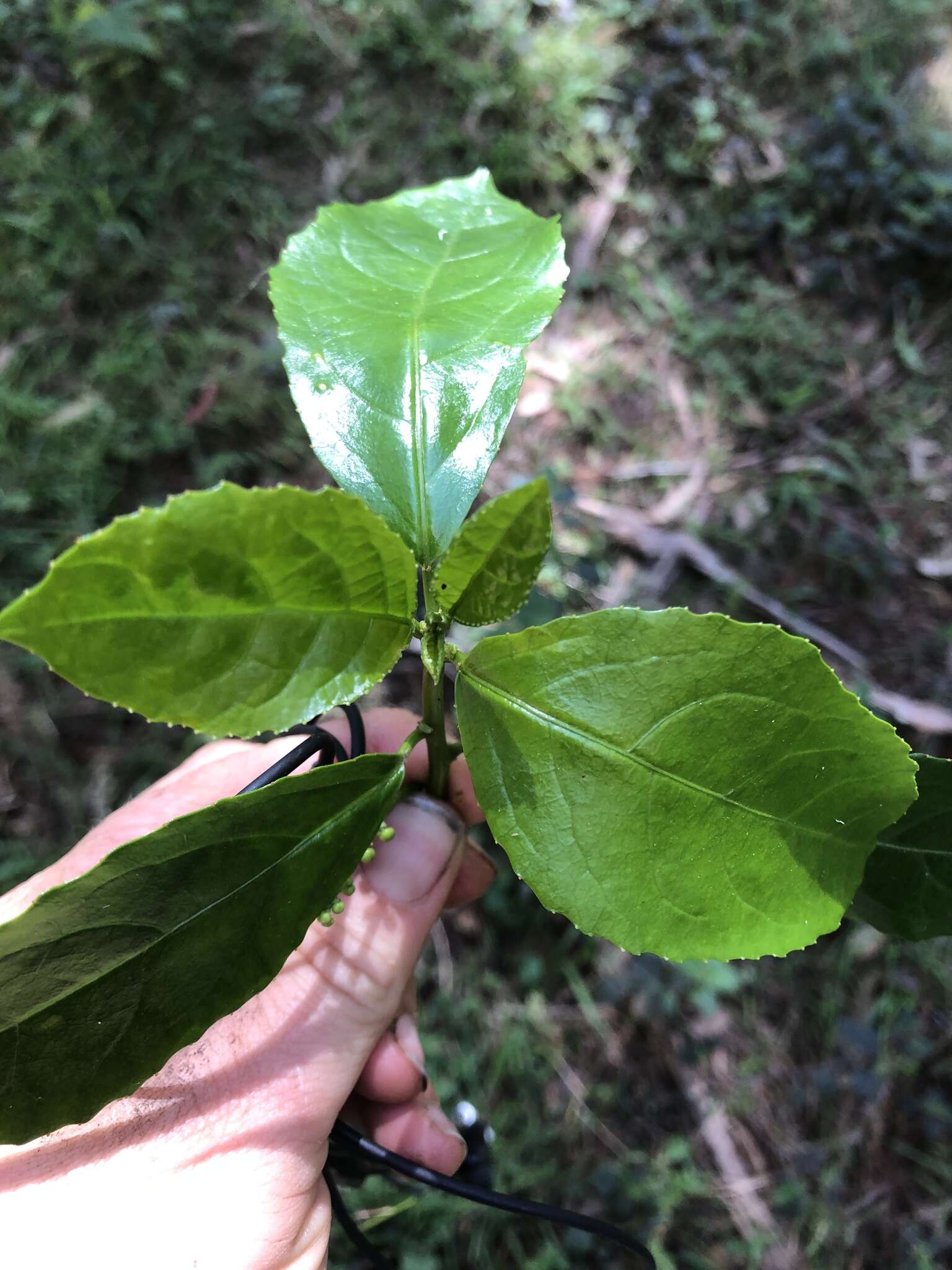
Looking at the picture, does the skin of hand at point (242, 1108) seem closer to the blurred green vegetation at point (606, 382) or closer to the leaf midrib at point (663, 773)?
the leaf midrib at point (663, 773)

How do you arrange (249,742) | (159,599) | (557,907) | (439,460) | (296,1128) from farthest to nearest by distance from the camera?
1. (249,742)
2. (296,1128)
3. (439,460)
4. (557,907)
5. (159,599)

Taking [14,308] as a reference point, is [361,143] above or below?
above

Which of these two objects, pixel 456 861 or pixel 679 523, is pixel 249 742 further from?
pixel 679 523

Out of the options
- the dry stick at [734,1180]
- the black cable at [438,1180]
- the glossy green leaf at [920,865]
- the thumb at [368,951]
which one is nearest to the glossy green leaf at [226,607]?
the thumb at [368,951]

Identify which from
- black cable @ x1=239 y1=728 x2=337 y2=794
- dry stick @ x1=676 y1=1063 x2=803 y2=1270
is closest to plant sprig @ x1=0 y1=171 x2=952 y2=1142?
black cable @ x1=239 y1=728 x2=337 y2=794

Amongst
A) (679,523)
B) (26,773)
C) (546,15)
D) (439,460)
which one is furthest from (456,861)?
(546,15)

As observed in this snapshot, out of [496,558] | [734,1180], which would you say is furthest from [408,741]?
[734,1180]

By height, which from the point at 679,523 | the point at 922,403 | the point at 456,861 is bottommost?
the point at 679,523

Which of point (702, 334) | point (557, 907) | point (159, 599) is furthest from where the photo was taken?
point (702, 334)
